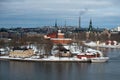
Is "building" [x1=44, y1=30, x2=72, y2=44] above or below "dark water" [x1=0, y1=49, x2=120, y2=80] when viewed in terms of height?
above

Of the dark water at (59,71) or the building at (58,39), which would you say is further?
the building at (58,39)

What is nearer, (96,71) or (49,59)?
(96,71)

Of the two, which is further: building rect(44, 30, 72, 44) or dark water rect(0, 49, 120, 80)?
building rect(44, 30, 72, 44)

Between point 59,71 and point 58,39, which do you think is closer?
point 59,71

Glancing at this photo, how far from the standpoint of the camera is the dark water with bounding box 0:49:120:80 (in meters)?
10.5

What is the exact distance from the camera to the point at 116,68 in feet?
41.0

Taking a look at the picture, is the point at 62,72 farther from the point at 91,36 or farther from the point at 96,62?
the point at 91,36

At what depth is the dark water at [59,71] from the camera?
412 inches

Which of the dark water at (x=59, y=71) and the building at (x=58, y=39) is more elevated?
the building at (x=58, y=39)

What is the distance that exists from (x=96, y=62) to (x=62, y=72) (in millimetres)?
3258

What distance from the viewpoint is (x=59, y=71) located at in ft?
38.1

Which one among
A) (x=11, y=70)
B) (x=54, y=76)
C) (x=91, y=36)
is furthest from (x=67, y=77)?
(x=91, y=36)

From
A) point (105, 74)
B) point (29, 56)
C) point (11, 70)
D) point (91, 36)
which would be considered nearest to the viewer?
point (105, 74)

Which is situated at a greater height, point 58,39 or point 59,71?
point 58,39
